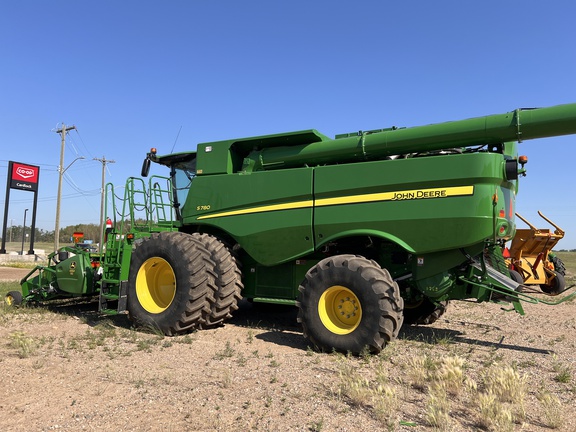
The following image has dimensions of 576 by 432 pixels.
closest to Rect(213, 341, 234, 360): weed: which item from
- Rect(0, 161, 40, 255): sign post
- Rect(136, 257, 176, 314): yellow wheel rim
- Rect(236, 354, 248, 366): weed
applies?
Rect(236, 354, 248, 366): weed

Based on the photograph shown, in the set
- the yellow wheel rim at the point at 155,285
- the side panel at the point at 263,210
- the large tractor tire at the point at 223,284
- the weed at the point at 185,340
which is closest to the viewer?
the weed at the point at 185,340

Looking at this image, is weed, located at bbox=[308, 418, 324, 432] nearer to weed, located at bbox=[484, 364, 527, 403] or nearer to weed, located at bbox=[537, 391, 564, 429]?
weed, located at bbox=[484, 364, 527, 403]

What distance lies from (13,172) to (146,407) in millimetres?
28034

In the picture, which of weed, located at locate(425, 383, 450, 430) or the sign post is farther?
the sign post

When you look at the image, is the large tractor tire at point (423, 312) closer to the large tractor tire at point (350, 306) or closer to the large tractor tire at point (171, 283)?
the large tractor tire at point (350, 306)

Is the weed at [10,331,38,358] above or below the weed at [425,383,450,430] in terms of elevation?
below

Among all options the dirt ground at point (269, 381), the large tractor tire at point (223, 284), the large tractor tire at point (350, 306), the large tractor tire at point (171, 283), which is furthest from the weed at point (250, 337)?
the large tractor tire at point (350, 306)

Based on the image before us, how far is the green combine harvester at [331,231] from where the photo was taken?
17.5 ft

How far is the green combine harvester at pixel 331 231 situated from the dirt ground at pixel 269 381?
1.79ft

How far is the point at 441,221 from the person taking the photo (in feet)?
17.5

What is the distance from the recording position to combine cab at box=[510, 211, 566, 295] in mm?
11539

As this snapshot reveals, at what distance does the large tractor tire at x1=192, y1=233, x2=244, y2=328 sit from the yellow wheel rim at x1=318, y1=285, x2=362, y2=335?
1599 mm

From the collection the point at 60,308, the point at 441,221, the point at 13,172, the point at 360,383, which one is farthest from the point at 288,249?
the point at 13,172

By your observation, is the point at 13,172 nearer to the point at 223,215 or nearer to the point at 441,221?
the point at 223,215
